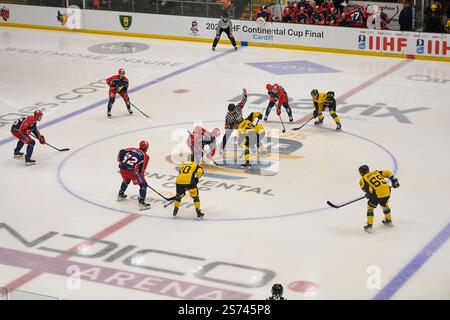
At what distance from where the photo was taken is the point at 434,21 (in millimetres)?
25422

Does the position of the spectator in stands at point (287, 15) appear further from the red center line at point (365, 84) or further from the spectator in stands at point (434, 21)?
the spectator in stands at point (434, 21)

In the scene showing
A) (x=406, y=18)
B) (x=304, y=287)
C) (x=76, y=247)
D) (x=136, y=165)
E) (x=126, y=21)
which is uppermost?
(x=406, y=18)

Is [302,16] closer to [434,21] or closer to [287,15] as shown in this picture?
[287,15]

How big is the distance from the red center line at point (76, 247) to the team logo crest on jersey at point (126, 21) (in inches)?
626

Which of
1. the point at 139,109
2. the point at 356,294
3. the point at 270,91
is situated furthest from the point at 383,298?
the point at 139,109

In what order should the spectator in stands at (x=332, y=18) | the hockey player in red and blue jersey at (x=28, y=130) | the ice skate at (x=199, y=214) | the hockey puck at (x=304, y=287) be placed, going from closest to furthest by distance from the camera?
the hockey puck at (x=304, y=287) → the ice skate at (x=199, y=214) → the hockey player in red and blue jersey at (x=28, y=130) → the spectator in stands at (x=332, y=18)

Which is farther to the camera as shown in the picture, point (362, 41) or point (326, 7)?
point (326, 7)

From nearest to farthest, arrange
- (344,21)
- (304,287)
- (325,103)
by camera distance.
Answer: (304,287)
(325,103)
(344,21)

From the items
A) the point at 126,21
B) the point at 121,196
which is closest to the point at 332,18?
the point at 126,21

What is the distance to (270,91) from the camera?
19594mm

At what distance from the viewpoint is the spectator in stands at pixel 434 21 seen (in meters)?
25.3

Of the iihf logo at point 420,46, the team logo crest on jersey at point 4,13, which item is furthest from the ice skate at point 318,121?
the team logo crest on jersey at point 4,13

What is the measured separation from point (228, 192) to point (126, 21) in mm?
15212

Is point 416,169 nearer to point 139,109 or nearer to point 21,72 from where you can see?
point 139,109
